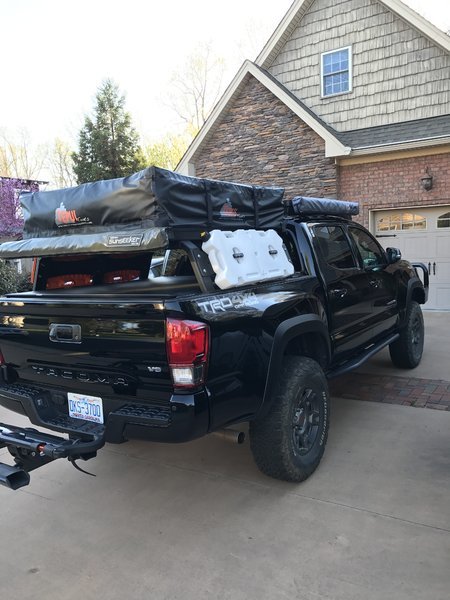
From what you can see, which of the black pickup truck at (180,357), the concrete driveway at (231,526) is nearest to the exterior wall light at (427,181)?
the black pickup truck at (180,357)

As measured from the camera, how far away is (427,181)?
1046cm

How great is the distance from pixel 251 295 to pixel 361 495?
1538mm

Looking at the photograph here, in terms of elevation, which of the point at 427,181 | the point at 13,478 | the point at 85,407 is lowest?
the point at 13,478

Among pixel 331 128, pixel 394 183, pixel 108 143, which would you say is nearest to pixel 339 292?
pixel 394 183

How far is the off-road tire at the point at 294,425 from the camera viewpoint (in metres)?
3.29

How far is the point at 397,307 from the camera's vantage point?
18.7ft

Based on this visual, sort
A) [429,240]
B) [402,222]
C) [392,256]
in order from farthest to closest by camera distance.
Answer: [402,222] < [429,240] < [392,256]

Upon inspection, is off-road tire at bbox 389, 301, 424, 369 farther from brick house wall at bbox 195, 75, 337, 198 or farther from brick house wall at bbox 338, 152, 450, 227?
brick house wall at bbox 195, 75, 337, 198

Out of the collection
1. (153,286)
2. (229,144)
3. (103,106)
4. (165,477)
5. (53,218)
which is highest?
(103,106)

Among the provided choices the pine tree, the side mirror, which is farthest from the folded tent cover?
the pine tree

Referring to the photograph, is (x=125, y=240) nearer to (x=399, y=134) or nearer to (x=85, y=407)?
(x=85, y=407)

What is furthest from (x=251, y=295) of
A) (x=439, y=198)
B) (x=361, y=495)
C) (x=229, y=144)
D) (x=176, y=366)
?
(x=229, y=144)

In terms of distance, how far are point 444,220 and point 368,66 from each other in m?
4.16

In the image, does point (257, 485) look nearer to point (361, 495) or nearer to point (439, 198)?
point (361, 495)
